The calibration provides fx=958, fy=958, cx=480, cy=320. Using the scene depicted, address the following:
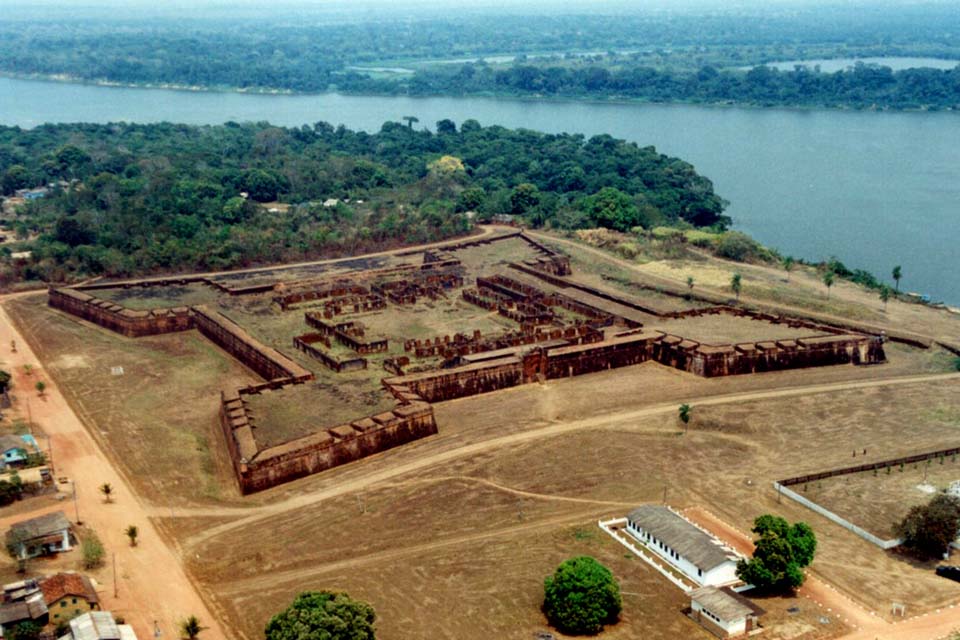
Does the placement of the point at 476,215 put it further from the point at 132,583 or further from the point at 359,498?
the point at 132,583


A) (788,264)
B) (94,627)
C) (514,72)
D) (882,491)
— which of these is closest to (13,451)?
(94,627)

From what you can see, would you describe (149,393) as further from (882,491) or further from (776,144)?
(776,144)

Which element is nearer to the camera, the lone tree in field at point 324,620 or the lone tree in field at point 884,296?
the lone tree in field at point 324,620

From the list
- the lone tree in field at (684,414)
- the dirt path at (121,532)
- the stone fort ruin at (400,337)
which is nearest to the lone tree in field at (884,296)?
the stone fort ruin at (400,337)

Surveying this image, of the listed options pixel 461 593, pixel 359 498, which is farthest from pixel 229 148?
pixel 461 593

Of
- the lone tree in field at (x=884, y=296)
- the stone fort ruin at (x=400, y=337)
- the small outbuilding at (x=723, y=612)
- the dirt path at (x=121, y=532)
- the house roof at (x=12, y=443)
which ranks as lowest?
the dirt path at (x=121, y=532)

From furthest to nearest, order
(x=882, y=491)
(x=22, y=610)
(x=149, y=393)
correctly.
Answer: (x=149, y=393) < (x=882, y=491) < (x=22, y=610)

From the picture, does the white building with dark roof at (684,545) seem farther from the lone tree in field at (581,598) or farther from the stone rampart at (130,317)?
the stone rampart at (130,317)
